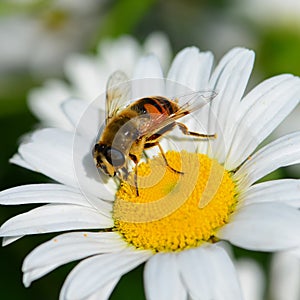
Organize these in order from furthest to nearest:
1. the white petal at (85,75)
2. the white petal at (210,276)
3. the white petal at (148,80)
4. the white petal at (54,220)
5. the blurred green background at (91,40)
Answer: the white petal at (85,75) < the blurred green background at (91,40) < the white petal at (148,80) < the white petal at (54,220) < the white petal at (210,276)

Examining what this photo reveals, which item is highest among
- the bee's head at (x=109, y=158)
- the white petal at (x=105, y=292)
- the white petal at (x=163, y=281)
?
the bee's head at (x=109, y=158)

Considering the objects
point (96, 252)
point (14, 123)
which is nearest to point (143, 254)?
point (96, 252)

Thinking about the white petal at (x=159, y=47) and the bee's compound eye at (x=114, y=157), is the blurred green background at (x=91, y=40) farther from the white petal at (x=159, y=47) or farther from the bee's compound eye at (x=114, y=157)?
the bee's compound eye at (x=114, y=157)

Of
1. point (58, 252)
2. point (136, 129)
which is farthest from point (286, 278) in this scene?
point (58, 252)

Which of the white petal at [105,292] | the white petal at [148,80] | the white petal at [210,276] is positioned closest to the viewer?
the white petal at [210,276]

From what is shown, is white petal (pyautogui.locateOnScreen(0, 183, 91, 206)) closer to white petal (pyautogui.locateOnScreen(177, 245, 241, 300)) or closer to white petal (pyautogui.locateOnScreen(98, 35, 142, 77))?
white petal (pyautogui.locateOnScreen(177, 245, 241, 300))

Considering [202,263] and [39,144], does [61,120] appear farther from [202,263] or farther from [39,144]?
[202,263]

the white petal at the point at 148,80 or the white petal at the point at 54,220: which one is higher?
the white petal at the point at 148,80

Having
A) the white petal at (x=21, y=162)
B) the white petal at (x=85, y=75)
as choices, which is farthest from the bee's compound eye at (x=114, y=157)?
the white petal at (x=85, y=75)
